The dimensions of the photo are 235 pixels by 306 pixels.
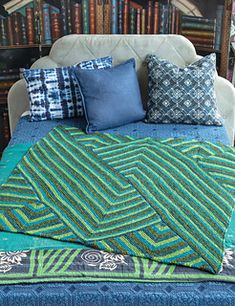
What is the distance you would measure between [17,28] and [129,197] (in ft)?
6.54

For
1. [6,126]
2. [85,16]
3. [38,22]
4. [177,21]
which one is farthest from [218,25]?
[6,126]

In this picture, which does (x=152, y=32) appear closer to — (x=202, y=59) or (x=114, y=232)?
(x=202, y=59)

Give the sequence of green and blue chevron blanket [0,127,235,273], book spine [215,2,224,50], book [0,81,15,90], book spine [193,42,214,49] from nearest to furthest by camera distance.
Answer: green and blue chevron blanket [0,127,235,273] → book spine [215,2,224,50] → book spine [193,42,214,49] → book [0,81,15,90]

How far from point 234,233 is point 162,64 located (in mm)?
1429

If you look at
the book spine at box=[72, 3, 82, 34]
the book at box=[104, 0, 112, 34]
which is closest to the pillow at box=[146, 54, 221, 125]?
the book at box=[104, 0, 112, 34]

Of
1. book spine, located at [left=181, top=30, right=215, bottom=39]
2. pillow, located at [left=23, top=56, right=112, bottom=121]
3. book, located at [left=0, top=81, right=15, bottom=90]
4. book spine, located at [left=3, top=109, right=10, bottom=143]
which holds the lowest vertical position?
book spine, located at [left=3, top=109, right=10, bottom=143]

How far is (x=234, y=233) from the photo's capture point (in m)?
1.86

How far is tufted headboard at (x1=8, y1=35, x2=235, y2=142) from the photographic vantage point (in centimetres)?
318

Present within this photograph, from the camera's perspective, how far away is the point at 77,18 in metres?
3.62

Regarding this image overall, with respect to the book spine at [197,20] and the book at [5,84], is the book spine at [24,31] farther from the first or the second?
the book spine at [197,20]

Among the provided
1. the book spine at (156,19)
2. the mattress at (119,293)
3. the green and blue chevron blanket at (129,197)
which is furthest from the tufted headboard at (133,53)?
the mattress at (119,293)

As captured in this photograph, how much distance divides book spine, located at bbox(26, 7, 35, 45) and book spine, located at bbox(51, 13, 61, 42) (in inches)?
5.6

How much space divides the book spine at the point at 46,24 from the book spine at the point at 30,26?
0.28ft

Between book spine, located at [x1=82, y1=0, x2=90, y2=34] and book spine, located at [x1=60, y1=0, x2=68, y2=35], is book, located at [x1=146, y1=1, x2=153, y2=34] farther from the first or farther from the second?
book spine, located at [x1=60, y1=0, x2=68, y2=35]
